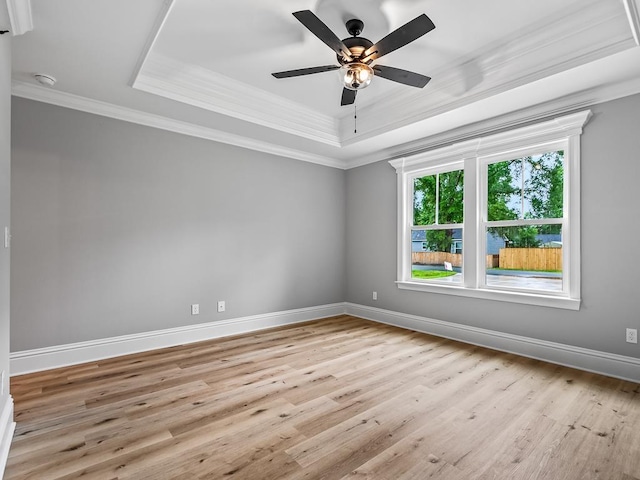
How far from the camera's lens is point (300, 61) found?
3104 mm

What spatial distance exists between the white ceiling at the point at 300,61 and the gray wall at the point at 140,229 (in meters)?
0.35

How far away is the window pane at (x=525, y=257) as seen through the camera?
11.0ft

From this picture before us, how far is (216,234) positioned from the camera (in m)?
4.11

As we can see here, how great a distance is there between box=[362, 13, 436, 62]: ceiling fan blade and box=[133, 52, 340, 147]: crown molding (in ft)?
5.28

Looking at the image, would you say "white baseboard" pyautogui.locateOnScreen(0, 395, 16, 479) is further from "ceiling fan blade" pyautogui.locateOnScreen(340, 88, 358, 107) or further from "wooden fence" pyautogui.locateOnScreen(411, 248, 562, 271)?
"wooden fence" pyautogui.locateOnScreen(411, 248, 562, 271)

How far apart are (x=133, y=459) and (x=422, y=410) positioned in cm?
180

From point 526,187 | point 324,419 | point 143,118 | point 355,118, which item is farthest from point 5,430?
point 526,187

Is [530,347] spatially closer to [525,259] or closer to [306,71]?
[525,259]

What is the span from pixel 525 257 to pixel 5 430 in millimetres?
4414

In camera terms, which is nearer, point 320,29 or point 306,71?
point 320,29

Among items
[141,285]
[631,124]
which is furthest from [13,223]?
[631,124]

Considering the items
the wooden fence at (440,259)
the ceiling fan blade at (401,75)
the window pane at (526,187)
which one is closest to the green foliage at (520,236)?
the window pane at (526,187)

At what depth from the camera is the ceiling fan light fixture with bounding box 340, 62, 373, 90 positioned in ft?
8.45

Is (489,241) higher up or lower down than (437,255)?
higher up
